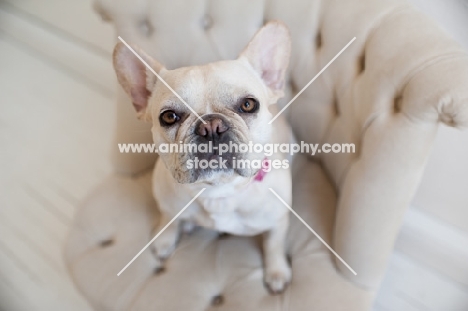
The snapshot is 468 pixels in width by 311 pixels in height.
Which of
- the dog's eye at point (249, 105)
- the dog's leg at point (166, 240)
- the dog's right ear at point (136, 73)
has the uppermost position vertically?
the dog's right ear at point (136, 73)

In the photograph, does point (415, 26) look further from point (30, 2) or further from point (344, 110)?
point (30, 2)

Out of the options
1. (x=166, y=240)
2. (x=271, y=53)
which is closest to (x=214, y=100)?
(x=271, y=53)

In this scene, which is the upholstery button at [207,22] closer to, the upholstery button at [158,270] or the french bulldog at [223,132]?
the french bulldog at [223,132]

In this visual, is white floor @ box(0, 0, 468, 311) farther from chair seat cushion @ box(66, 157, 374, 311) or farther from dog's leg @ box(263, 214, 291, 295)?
dog's leg @ box(263, 214, 291, 295)

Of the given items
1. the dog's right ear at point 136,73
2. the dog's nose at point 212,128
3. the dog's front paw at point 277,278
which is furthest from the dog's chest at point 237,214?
the dog's right ear at point 136,73

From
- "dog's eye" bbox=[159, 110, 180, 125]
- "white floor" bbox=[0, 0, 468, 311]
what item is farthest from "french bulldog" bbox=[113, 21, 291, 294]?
"white floor" bbox=[0, 0, 468, 311]

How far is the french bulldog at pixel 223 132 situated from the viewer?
89 cm

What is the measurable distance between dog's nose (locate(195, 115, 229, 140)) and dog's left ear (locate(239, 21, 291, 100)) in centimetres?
26

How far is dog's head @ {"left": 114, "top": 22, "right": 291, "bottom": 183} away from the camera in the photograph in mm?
879

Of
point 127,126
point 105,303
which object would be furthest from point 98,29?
point 105,303

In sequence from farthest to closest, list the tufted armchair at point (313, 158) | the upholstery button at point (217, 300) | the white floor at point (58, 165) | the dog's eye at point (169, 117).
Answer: the white floor at point (58, 165), the upholstery button at point (217, 300), the dog's eye at point (169, 117), the tufted armchair at point (313, 158)

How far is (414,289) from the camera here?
1.50 m

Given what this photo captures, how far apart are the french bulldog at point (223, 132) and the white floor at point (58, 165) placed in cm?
72

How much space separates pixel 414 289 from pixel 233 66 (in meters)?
1.19
